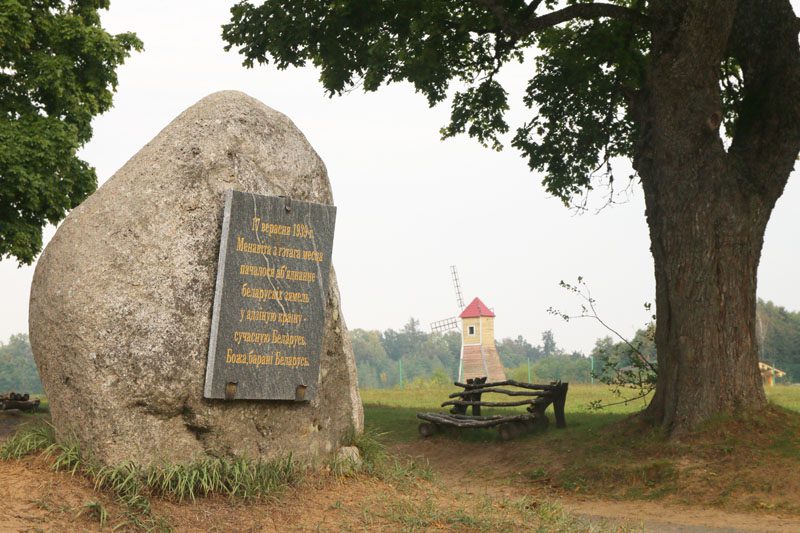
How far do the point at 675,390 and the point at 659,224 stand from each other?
9.40ft

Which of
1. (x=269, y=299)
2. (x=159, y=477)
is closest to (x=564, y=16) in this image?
(x=269, y=299)

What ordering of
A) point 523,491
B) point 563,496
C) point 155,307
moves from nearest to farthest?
point 155,307 < point 563,496 < point 523,491

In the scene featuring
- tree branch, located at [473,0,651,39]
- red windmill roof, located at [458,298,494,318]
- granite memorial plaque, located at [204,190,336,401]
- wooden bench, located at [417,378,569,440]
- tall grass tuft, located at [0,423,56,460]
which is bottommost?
tall grass tuft, located at [0,423,56,460]

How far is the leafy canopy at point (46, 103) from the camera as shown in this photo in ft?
67.1

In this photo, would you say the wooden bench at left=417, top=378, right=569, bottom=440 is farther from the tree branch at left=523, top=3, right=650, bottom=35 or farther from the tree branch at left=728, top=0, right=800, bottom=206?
the tree branch at left=523, top=3, right=650, bottom=35

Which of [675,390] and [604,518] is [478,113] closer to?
[675,390]

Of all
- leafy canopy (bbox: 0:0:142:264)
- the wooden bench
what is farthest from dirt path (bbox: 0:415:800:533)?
leafy canopy (bbox: 0:0:142:264)

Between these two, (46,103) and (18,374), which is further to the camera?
(18,374)

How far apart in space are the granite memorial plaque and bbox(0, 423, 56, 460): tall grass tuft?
184 cm

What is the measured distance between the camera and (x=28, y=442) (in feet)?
29.4

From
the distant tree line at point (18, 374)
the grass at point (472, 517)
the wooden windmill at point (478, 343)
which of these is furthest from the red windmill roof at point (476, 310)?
the grass at point (472, 517)

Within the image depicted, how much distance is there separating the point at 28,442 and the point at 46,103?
15.6 m

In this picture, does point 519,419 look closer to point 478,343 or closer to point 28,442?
point 28,442

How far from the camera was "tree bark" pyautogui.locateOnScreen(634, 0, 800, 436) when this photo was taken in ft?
46.9
